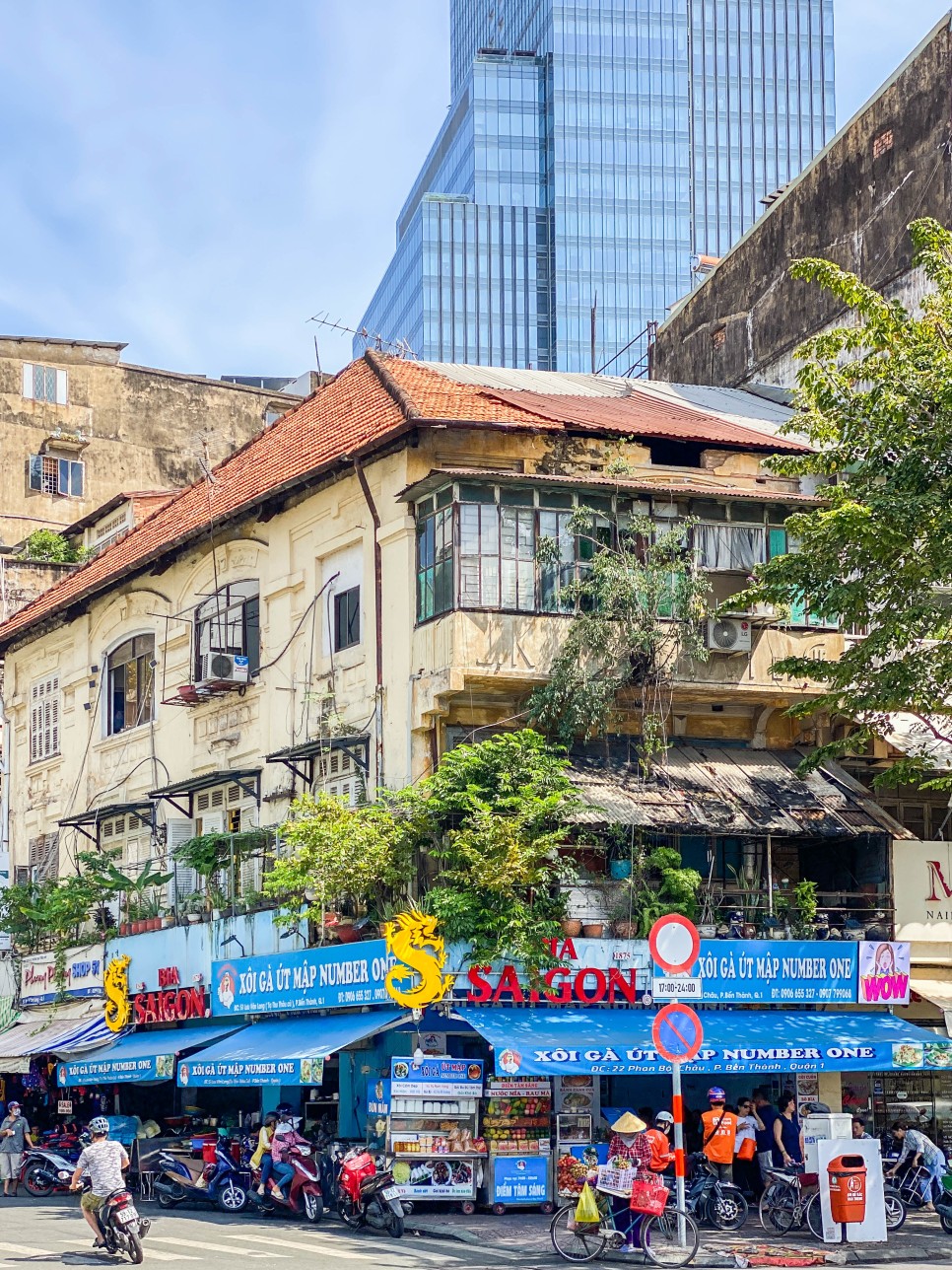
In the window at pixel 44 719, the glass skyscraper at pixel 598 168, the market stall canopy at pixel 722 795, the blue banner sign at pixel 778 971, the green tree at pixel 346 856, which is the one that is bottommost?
the blue banner sign at pixel 778 971

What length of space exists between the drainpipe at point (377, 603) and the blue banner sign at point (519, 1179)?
5.07 m

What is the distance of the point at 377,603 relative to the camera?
2395 cm

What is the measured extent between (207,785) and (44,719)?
24.6 ft

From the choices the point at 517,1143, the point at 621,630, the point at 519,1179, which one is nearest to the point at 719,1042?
the point at 517,1143

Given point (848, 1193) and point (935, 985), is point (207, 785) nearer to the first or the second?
point (935, 985)

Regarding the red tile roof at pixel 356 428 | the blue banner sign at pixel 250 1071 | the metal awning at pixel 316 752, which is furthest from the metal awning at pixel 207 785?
the blue banner sign at pixel 250 1071

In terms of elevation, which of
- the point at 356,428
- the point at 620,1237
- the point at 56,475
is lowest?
the point at 620,1237

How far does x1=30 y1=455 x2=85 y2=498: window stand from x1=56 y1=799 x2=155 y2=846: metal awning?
45.9 ft

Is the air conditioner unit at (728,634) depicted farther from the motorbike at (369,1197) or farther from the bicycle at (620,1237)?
the bicycle at (620,1237)

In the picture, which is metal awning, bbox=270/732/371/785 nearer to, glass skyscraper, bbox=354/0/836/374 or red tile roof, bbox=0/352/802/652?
red tile roof, bbox=0/352/802/652

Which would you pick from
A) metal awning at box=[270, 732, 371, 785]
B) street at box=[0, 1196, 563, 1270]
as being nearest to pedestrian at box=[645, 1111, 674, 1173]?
street at box=[0, 1196, 563, 1270]

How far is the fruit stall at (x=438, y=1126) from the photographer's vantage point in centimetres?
2012

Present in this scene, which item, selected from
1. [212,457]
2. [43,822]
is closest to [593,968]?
[43,822]

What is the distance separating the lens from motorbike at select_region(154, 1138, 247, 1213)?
21578 millimetres
